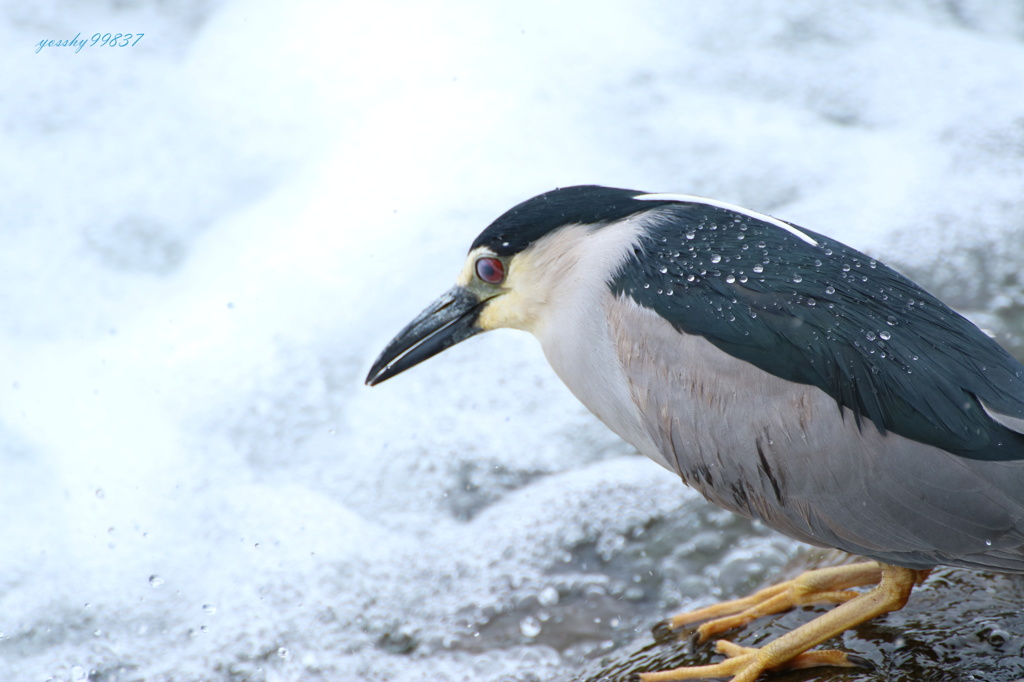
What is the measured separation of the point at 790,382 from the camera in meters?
2.16

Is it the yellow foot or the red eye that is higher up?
the red eye

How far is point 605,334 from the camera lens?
2.41 m

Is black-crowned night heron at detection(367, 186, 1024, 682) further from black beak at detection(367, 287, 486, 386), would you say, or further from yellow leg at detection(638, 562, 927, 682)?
black beak at detection(367, 287, 486, 386)

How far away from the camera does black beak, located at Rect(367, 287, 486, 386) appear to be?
272 cm

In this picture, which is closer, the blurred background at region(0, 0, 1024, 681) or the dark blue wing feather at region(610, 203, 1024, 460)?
the dark blue wing feather at region(610, 203, 1024, 460)

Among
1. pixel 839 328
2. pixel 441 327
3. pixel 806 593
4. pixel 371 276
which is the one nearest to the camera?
pixel 839 328

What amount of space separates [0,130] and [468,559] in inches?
189

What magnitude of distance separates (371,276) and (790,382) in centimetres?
343

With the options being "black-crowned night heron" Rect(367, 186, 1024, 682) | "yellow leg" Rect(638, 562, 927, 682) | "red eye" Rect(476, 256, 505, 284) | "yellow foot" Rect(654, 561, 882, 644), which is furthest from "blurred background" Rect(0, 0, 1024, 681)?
"red eye" Rect(476, 256, 505, 284)

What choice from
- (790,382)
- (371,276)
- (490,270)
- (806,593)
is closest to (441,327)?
(490,270)

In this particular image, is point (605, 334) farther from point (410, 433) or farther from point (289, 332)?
point (289, 332)

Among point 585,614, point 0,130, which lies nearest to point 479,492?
point 585,614

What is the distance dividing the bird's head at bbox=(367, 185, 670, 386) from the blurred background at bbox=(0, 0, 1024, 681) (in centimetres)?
89

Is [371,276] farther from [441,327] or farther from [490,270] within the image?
[490,270]
